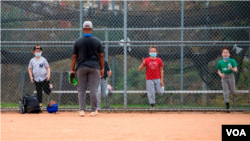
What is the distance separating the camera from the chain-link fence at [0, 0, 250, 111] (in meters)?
11.0

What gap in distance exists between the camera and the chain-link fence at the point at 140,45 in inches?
435

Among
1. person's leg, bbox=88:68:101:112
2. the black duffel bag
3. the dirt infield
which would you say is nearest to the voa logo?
the dirt infield

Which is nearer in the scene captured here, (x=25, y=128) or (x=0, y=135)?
(x=0, y=135)

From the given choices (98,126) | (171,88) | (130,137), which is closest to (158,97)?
(171,88)

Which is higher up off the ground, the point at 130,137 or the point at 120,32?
the point at 120,32

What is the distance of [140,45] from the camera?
11062 millimetres

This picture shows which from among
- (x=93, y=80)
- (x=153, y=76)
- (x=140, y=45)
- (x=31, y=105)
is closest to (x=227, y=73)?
(x=153, y=76)

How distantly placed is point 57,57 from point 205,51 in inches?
161

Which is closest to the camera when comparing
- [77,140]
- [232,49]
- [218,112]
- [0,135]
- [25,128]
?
[77,140]

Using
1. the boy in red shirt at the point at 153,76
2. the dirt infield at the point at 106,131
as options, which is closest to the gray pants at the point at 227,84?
the boy in red shirt at the point at 153,76

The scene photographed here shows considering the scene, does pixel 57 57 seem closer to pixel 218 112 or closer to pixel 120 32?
pixel 120 32

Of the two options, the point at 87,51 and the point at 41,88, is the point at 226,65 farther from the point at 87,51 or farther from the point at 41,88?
the point at 41,88

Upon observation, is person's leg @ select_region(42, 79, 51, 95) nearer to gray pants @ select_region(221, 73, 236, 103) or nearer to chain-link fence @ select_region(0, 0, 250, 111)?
chain-link fence @ select_region(0, 0, 250, 111)

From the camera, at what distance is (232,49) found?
432 inches
